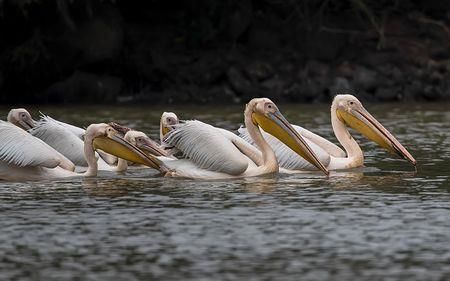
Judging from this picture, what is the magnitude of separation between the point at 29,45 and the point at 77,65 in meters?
1.01

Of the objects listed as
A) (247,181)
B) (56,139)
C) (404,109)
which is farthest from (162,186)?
(404,109)

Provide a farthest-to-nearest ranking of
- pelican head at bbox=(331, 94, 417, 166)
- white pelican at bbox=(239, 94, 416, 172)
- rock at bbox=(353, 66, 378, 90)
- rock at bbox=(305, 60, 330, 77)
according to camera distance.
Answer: rock at bbox=(305, 60, 330, 77) < rock at bbox=(353, 66, 378, 90) < pelican head at bbox=(331, 94, 417, 166) < white pelican at bbox=(239, 94, 416, 172)

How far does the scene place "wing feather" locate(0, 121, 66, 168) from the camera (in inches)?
366

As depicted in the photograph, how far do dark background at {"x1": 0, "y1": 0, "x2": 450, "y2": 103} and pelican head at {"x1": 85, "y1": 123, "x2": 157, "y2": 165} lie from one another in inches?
461

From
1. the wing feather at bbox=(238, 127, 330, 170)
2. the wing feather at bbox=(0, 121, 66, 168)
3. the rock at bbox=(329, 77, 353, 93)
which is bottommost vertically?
the wing feather at bbox=(238, 127, 330, 170)

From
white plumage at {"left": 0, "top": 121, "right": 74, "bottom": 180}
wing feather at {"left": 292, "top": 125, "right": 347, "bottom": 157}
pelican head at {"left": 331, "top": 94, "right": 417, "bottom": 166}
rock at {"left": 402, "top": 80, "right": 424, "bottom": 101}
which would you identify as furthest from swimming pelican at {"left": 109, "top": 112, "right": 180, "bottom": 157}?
rock at {"left": 402, "top": 80, "right": 424, "bottom": 101}

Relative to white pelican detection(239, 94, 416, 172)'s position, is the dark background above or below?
above

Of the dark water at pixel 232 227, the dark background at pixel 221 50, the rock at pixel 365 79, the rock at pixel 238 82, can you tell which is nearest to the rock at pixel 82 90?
the dark background at pixel 221 50

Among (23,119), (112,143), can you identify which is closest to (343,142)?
(112,143)

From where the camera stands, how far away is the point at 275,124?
1006 centimetres

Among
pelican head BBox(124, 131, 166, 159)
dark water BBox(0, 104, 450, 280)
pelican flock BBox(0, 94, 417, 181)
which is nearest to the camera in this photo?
dark water BBox(0, 104, 450, 280)

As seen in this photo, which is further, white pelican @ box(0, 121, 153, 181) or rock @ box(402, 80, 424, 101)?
rock @ box(402, 80, 424, 101)

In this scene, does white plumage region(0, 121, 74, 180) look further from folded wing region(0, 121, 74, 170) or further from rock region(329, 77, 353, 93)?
rock region(329, 77, 353, 93)

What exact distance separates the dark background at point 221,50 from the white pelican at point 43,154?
38.5ft
